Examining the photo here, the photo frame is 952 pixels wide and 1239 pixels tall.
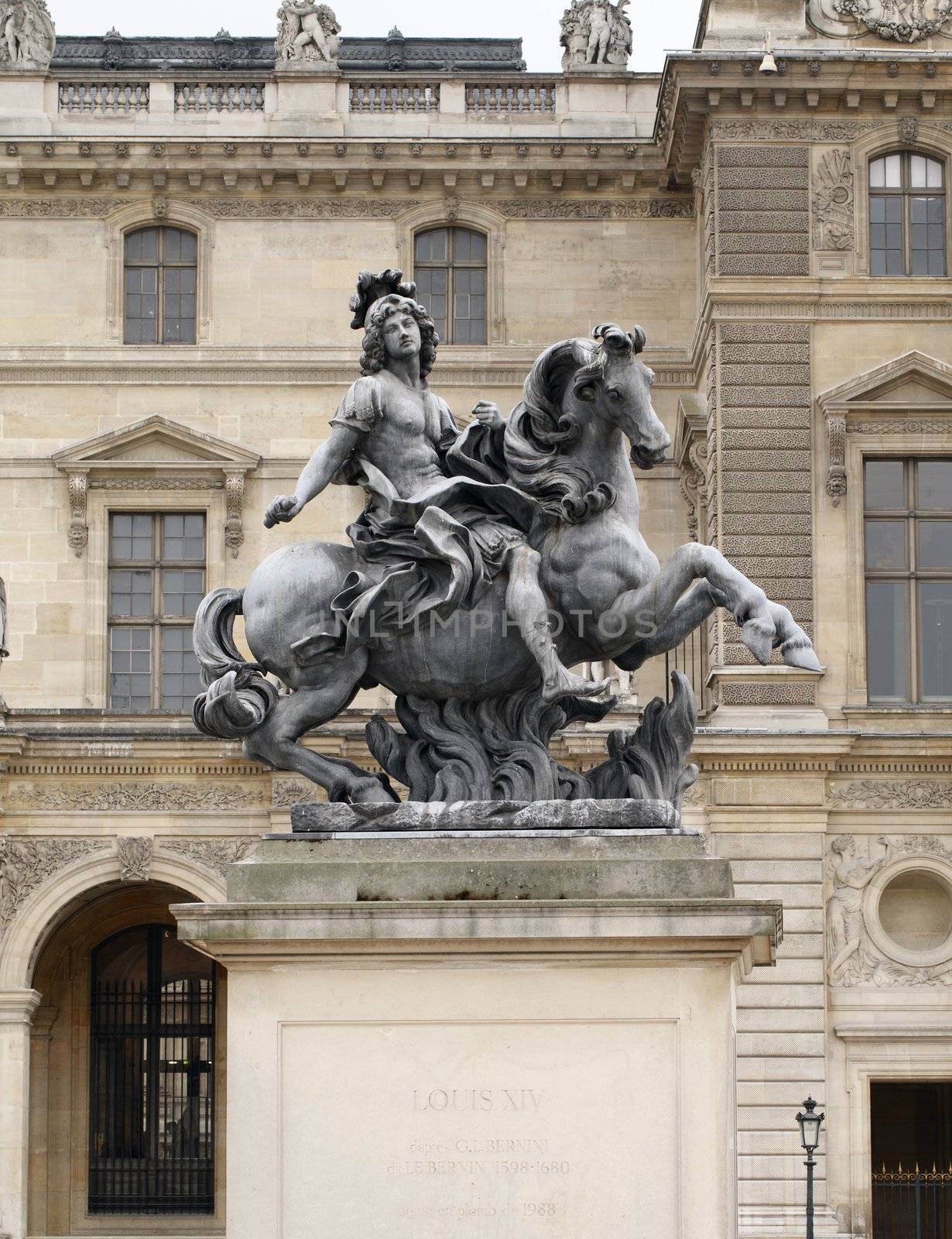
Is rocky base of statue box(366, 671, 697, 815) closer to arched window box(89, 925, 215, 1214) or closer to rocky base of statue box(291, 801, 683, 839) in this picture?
rocky base of statue box(291, 801, 683, 839)

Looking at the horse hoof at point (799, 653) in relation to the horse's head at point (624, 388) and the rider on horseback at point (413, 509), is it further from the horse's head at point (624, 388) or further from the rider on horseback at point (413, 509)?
the horse's head at point (624, 388)

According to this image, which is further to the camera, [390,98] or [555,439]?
[390,98]

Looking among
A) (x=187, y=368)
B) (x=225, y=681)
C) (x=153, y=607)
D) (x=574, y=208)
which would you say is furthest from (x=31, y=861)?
(x=225, y=681)

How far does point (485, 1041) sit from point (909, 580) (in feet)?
72.6

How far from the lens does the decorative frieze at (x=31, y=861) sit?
29.3 m

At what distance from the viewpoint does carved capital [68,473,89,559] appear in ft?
103

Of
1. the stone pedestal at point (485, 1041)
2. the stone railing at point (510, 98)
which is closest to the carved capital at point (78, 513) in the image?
the stone railing at point (510, 98)

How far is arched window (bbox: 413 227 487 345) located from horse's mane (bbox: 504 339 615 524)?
23.7m

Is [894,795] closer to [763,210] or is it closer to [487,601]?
[763,210]

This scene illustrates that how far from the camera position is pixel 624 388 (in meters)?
8.48

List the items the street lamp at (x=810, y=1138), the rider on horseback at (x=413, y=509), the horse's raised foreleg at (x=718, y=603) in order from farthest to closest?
the street lamp at (x=810, y=1138) → the rider on horseback at (x=413, y=509) → the horse's raised foreleg at (x=718, y=603)

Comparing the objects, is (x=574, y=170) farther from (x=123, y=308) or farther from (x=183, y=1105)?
(x=183, y=1105)

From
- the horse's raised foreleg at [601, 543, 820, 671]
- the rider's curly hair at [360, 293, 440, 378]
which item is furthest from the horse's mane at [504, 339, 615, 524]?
the rider's curly hair at [360, 293, 440, 378]

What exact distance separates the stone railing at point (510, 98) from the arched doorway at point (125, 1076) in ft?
36.3
